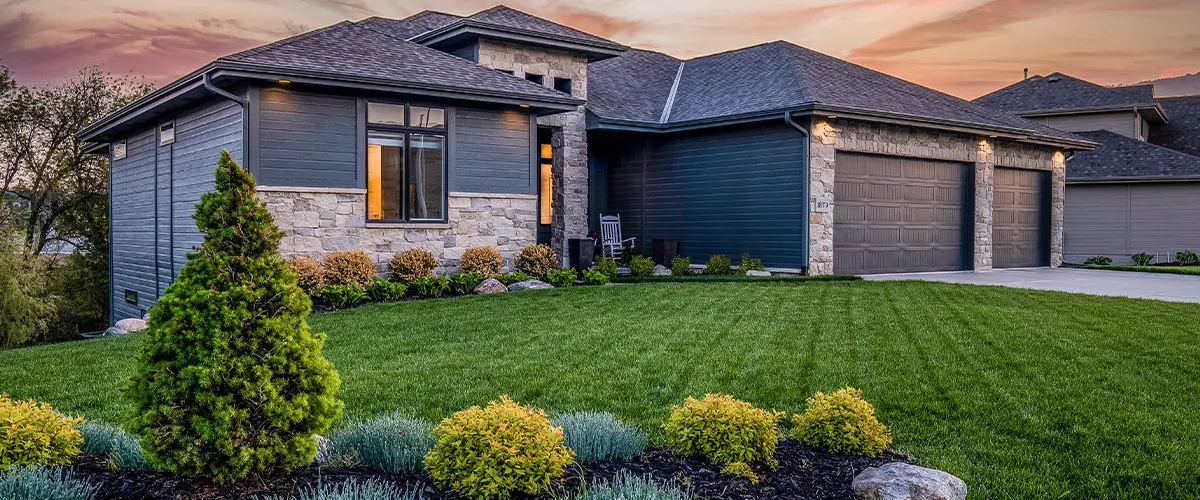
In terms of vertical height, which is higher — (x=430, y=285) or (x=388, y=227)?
(x=388, y=227)

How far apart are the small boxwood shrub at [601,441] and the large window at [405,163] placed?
914 centimetres

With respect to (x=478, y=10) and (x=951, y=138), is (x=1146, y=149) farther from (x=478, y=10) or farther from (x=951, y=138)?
(x=478, y=10)

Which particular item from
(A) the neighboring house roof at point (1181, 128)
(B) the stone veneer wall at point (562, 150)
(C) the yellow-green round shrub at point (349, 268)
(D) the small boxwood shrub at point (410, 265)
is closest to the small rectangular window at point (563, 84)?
(B) the stone veneer wall at point (562, 150)

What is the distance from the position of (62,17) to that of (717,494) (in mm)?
18197

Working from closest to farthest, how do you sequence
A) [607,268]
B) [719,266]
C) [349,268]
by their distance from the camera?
[349,268] < [607,268] < [719,266]

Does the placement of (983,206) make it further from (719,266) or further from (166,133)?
(166,133)

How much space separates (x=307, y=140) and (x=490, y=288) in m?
3.17

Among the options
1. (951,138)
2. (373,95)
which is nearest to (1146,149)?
(951,138)

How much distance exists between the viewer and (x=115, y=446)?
357cm

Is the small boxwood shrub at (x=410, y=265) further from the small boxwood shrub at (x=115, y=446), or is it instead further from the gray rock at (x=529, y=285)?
the small boxwood shrub at (x=115, y=446)

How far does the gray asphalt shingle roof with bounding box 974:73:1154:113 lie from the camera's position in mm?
26750

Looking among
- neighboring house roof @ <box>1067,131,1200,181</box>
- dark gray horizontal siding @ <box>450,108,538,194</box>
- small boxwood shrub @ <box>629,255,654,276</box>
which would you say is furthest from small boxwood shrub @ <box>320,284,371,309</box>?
neighboring house roof @ <box>1067,131,1200,181</box>

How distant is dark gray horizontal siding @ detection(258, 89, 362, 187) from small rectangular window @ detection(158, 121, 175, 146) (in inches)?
129

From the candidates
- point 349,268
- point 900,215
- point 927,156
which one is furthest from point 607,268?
point 927,156
